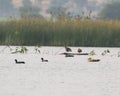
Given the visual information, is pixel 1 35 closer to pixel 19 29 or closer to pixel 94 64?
pixel 19 29

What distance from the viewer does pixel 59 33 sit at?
110 ft

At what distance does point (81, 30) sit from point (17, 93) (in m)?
17.6

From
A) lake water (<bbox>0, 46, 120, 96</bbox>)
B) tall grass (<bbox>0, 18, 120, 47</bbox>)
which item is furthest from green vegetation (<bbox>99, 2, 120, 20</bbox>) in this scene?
lake water (<bbox>0, 46, 120, 96</bbox>)

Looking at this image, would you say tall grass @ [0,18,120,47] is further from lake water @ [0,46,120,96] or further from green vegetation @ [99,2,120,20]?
green vegetation @ [99,2,120,20]

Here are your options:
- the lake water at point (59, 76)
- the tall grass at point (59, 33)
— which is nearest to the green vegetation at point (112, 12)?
the tall grass at point (59, 33)

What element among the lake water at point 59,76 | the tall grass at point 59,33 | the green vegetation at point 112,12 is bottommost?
the lake water at point 59,76

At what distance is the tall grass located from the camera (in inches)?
A: 1303

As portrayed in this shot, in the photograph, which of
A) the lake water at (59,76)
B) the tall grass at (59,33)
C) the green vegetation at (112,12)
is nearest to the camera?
the lake water at (59,76)

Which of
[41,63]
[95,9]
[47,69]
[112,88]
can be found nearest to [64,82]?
[112,88]

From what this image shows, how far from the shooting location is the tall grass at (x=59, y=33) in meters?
33.1

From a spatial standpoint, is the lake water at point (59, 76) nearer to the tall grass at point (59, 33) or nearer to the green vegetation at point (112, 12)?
the tall grass at point (59, 33)

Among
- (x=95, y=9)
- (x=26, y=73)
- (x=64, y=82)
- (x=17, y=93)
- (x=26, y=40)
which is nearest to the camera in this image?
(x=17, y=93)

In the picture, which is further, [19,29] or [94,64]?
[19,29]

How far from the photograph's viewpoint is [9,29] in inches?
1328
